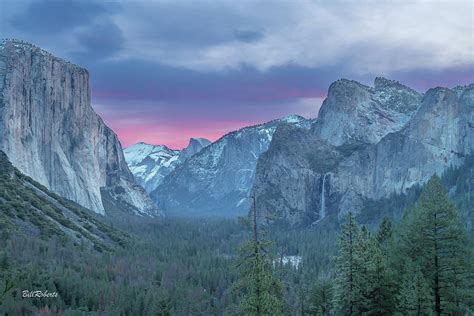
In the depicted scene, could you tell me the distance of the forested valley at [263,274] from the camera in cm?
3472

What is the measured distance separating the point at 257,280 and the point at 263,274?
60 cm

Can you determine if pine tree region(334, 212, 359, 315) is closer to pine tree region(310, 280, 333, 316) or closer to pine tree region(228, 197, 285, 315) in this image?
pine tree region(228, 197, 285, 315)

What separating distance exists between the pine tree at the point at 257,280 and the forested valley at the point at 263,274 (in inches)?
2.5

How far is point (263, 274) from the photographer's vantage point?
107ft

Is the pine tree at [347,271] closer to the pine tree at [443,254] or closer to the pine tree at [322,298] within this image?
the pine tree at [443,254]

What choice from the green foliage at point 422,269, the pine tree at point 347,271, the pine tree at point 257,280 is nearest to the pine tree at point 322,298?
the green foliage at point 422,269

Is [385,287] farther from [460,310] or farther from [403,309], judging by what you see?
[460,310]

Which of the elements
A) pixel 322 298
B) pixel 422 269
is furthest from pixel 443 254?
pixel 322 298

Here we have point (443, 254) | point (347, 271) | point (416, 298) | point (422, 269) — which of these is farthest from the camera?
point (422, 269)

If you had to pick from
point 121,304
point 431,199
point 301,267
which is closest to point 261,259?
point 431,199

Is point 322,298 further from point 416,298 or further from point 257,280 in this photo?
point 257,280

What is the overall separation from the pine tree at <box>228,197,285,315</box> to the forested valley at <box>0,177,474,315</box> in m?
0.06

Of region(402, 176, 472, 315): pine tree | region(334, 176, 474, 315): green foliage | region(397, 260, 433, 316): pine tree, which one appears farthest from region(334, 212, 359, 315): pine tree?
region(402, 176, 472, 315): pine tree

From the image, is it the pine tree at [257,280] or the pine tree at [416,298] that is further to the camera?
the pine tree at [416,298]
